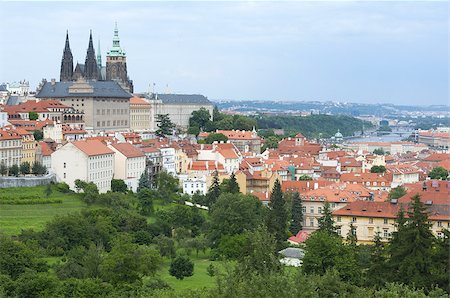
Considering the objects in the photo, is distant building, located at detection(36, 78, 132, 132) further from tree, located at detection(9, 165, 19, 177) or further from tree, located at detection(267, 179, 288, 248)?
tree, located at detection(267, 179, 288, 248)

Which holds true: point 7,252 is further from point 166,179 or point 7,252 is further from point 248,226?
point 166,179

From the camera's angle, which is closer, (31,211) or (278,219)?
(278,219)

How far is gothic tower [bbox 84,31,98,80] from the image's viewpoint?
10988 centimetres

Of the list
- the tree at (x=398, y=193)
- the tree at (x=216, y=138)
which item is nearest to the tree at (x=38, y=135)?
the tree at (x=216, y=138)

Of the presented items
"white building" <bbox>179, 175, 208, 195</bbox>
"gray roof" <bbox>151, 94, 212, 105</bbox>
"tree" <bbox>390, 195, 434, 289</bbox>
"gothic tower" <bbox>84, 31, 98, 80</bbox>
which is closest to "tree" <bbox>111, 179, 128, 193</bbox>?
"white building" <bbox>179, 175, 208, 195</bbox>

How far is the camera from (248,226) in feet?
168

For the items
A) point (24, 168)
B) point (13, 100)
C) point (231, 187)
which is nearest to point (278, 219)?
point (231, 187)

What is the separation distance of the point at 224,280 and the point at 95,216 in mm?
26120

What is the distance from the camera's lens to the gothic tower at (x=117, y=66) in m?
117

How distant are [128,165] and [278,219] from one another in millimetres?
19432

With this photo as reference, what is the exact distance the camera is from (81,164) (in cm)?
6350

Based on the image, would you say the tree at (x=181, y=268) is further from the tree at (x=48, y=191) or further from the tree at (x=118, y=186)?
the tree at (x=118, y=186)

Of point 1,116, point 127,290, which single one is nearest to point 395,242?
point 127,290

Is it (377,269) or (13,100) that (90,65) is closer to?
(13,100)
